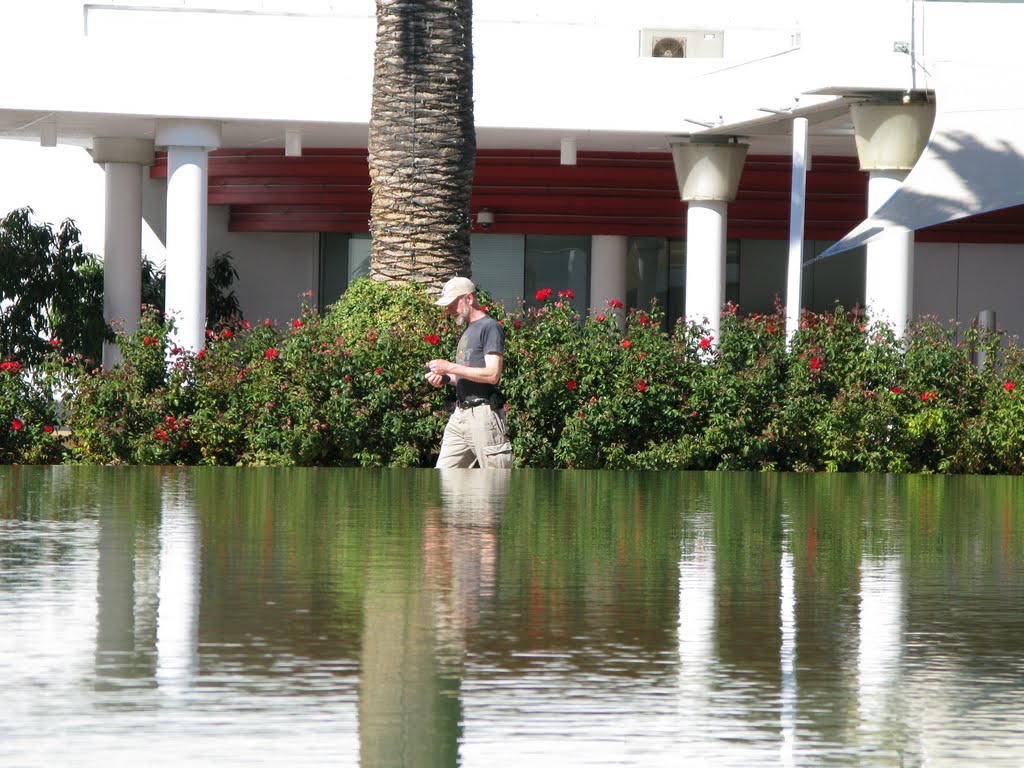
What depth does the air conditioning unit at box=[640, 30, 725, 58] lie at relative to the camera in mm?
20062

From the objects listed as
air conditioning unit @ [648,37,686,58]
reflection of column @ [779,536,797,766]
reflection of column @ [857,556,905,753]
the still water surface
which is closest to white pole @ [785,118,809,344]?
air conditioning unit @ [648,37,686,58]

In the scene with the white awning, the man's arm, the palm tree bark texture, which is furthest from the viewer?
the white awning

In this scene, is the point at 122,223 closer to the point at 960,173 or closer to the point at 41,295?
the point at 41,295

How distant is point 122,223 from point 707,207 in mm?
7545

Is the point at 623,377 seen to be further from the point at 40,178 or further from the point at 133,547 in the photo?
the point at 40,178

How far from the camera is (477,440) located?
Result: 9.36 meters

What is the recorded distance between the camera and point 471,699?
102 inches

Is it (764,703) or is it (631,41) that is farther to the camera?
(631,41)

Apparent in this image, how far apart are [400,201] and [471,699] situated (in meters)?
11.1

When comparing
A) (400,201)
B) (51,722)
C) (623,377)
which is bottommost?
(51,722)

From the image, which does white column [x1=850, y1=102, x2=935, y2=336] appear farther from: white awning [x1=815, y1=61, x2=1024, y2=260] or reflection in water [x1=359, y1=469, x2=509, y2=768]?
reflection in water [x1=359, y1=469, x2=509, y2=768]

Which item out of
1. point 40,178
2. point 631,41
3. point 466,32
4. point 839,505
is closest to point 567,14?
point 631,41

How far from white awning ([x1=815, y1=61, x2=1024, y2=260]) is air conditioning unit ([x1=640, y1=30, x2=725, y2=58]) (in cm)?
561

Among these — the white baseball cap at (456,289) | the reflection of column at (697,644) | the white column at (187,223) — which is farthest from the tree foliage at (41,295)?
the reflection of column at (697,644)
